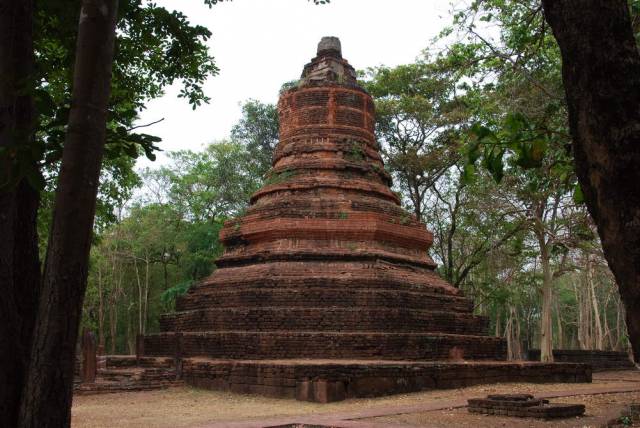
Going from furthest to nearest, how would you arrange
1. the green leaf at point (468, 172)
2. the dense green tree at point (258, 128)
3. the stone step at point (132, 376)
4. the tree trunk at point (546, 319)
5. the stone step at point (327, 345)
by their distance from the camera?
the dense green tree at point (258, 128) < the tree trunk at point (546, 319) < the stone step at point (327, 345) < the stone step at point (132, 376) < the green leaf at point (468, 172)

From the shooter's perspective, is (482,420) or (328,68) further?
(328,68)

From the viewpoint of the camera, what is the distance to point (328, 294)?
14125mm

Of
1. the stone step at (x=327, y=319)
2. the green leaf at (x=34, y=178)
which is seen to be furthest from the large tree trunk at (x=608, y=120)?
the stone step at (x=327, y=319)

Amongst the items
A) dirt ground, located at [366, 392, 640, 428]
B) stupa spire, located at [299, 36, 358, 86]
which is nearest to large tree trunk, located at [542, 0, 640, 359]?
dirt ground, located at [366, 392, 640, 428]

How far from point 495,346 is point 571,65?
44.3 ft

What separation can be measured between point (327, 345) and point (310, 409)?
336 centimetres

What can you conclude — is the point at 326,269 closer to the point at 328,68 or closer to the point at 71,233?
the point at 328,68

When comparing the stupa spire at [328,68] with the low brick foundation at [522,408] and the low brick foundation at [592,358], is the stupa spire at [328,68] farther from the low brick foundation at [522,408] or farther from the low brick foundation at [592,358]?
the low brick foundation at [592,358]

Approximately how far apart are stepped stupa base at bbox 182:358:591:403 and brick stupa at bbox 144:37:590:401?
0.02 meters

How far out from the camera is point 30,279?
13.0 feet

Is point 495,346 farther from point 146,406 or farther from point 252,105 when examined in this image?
point 252,105

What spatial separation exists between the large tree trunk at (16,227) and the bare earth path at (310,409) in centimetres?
405

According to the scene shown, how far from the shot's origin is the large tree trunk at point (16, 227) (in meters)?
Result: 3.69

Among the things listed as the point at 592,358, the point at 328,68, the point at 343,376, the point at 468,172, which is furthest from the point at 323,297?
the point at 592,358
